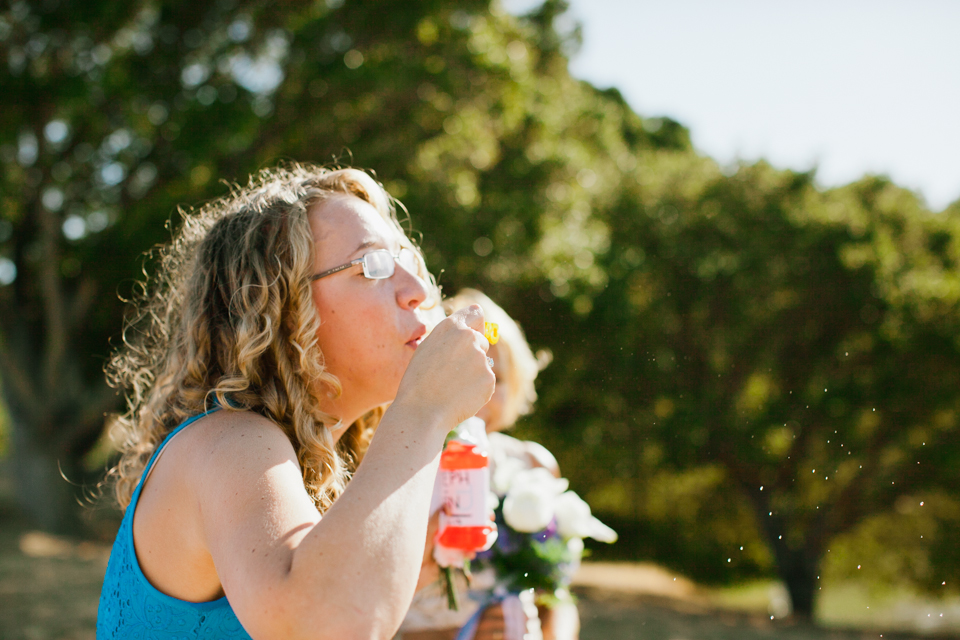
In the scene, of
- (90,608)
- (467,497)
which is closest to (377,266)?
(467,497)

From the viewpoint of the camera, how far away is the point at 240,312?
63.7 inches

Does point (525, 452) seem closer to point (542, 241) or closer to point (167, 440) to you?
point (167, 440)

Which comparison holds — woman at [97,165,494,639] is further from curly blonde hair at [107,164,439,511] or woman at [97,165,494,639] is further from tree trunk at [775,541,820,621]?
tree trunk at [775,541,820,621]

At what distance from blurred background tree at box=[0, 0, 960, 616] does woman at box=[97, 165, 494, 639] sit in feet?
26.3

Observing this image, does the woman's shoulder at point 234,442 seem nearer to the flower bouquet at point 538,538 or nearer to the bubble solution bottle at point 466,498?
the bubble solution bottle at point 466,498

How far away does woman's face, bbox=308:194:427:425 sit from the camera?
5.33 feet

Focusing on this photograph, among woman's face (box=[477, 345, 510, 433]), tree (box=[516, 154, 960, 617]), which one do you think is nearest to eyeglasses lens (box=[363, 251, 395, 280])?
woman's face (box=[477, 345, 510, 433])

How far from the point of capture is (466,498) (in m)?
2.03

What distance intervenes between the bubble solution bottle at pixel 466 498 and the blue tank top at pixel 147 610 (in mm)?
785

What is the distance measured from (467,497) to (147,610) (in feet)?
2.99

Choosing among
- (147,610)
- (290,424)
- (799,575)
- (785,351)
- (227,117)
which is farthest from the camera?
(799,575)

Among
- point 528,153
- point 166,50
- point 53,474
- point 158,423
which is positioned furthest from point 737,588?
point 158,423

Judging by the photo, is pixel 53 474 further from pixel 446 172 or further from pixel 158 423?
pixel 158 423

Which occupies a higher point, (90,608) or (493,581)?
(493,581)
